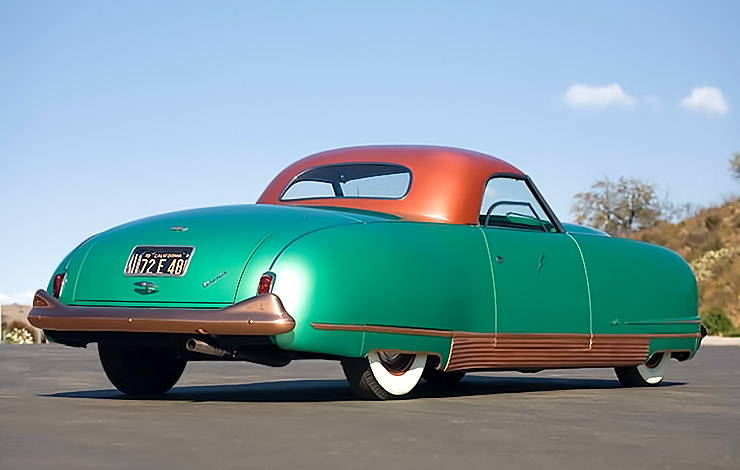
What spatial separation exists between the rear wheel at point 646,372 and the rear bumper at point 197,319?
4.06 meters

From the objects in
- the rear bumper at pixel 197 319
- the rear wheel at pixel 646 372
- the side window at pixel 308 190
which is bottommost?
the rear wheel at pixel 646 372

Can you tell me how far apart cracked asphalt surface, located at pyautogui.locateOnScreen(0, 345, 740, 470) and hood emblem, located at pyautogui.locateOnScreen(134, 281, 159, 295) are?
0.68 m

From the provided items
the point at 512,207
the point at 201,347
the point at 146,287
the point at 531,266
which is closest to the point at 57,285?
the point at 146,287

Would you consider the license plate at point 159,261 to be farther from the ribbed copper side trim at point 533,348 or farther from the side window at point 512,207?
the side window at point 512,207

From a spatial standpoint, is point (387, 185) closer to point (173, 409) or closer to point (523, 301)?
point (523, 301)

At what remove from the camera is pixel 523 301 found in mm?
9133

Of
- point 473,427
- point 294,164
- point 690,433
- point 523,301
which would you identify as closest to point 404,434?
point 473,427

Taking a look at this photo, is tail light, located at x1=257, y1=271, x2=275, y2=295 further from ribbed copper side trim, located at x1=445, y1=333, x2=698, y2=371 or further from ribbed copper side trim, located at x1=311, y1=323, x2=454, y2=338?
ribbed copper side trim, located at x1=445, y1=333, x2=698, y2=371

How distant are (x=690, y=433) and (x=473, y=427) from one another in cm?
105

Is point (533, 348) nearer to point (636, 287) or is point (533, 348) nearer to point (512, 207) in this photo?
Answer: point (512, 207)

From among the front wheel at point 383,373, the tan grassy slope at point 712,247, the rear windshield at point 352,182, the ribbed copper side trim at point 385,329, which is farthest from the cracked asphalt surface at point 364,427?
the tan grassy slope at point 712,247

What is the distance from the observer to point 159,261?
25.9 feet

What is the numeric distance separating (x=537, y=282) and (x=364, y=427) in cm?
300

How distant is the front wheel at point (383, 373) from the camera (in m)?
8.23
